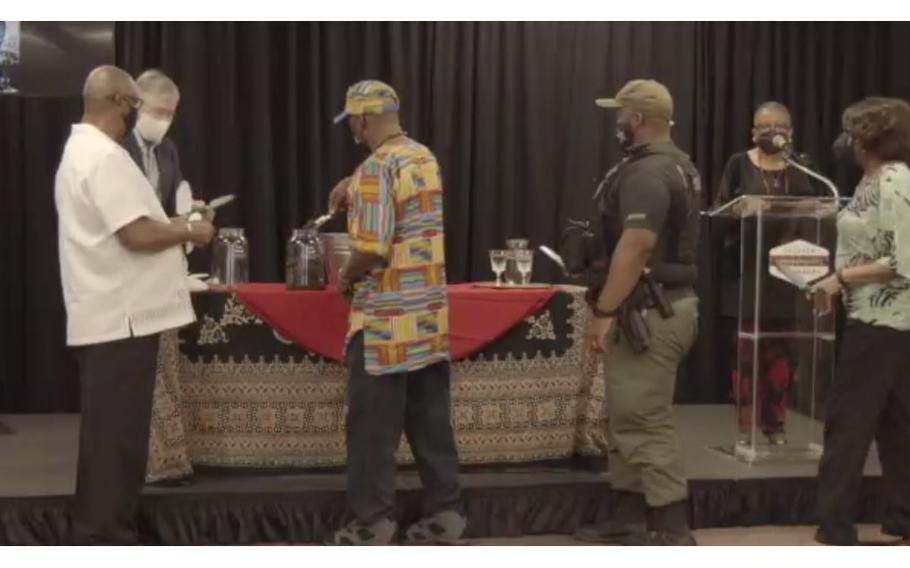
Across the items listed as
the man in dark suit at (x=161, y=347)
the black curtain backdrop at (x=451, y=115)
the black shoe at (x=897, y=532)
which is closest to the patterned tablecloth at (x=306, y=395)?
the man in dark suit at (x=161, y=347)

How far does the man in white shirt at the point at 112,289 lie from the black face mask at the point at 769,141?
2.17 meters

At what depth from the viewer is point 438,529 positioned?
3709 mm

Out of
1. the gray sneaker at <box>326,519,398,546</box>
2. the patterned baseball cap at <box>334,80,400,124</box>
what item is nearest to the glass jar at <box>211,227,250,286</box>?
the patterned baseball cap at <box>334,80,400,124</box>

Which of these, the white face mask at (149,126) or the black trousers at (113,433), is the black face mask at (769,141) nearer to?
the white face mask at (149,126)

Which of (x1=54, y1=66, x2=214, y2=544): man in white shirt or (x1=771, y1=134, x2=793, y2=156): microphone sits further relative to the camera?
(x1=771, y1=134, x2=793, y2=156): microphone

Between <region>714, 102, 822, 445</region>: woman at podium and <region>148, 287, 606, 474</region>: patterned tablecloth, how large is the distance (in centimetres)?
65

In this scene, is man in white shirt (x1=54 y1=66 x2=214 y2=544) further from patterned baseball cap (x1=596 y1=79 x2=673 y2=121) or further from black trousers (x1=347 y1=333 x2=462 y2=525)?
patterned baseball cap (x1=596 y1=79 x2=673 y2=121)

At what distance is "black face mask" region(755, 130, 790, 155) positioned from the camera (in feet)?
15.0

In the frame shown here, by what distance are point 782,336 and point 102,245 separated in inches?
92.6

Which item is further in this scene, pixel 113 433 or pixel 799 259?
pixel 799 259

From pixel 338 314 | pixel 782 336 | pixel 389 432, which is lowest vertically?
pixel 389 432

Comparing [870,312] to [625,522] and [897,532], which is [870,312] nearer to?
[897,532]

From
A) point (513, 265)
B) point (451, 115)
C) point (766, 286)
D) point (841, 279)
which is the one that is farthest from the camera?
point (451, 115)

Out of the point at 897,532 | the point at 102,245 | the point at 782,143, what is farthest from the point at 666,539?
the point at 102,245
